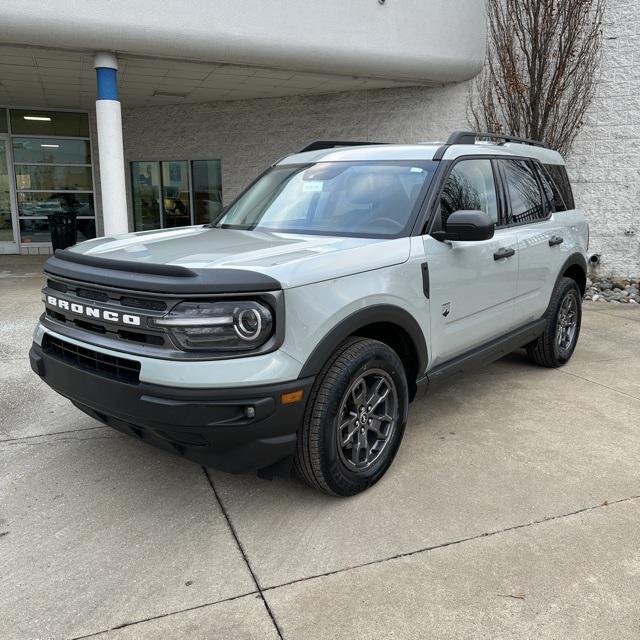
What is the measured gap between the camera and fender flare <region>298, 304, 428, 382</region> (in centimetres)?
281

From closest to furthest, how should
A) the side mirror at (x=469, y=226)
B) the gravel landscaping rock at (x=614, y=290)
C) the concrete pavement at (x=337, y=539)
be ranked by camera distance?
the concrete pavement at (x=337, y=539), the side mirror at (x=469, y=226), the gravel landscaping rock at (x=614, y=290)

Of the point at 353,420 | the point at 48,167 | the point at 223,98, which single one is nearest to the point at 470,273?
the point at 353,420

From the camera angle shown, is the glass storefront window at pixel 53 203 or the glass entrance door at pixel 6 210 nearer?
the glass entrance door at pixel 6 210

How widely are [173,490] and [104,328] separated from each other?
102cm

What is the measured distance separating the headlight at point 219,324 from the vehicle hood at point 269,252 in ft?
0.62

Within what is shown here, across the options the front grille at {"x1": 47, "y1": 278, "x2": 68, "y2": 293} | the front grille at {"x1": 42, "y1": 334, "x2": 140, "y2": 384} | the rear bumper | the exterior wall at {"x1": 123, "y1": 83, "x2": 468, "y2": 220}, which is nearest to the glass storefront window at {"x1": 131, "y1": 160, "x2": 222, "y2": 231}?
A: the exterior wall at {"x1": 123, "y1": 83, "x2": 468, "y2": 220}

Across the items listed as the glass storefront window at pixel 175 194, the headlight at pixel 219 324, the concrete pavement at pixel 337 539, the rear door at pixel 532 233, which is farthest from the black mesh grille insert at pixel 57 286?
the glass storefront window at pixel 175 194

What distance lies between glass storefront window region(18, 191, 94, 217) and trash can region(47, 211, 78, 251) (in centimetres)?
96

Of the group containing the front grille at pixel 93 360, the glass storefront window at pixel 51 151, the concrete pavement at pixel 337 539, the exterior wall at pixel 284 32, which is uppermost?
the exterior wall at pixel 284 32

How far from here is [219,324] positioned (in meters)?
2.62

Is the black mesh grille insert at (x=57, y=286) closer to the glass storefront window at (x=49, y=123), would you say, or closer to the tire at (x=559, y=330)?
the tire at (x=559, y=330)

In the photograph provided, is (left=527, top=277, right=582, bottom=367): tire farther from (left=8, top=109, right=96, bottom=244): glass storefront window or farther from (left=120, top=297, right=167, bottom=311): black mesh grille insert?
(left=8, top=109, right=96, bottom=244): glass storefront window

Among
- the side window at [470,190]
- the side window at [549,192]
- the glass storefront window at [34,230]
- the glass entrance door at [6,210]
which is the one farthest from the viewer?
the glass storefront window at [34,230]

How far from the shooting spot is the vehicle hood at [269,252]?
2799 millimetres
